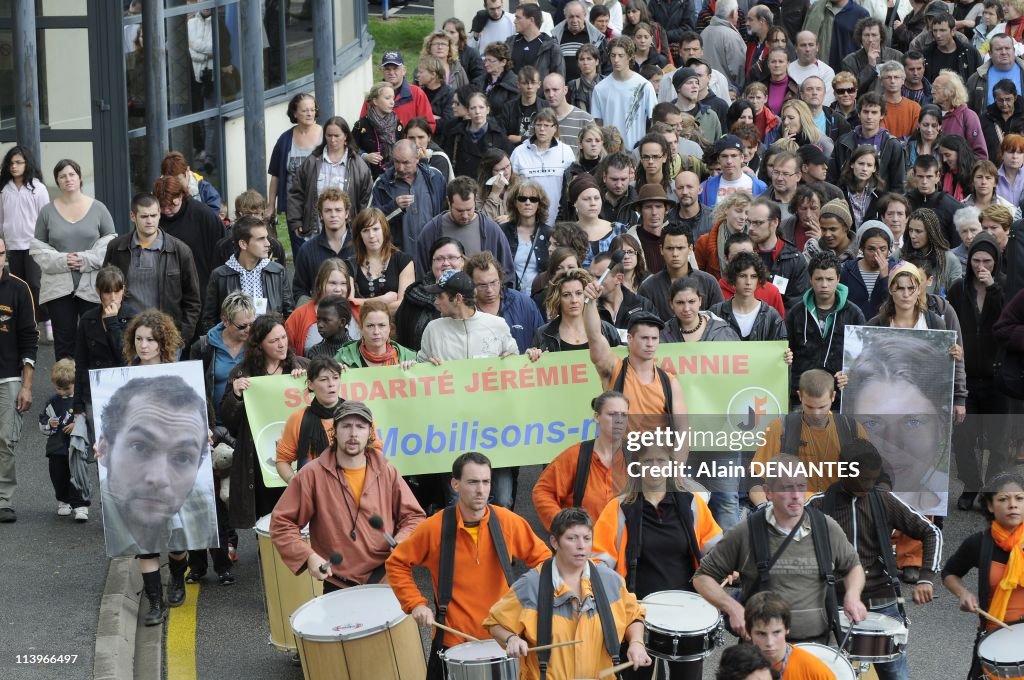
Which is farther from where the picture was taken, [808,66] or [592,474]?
[808,66]

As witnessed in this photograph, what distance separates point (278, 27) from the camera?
75.5ft

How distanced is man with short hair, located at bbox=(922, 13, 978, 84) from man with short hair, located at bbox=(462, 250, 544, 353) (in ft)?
28.1

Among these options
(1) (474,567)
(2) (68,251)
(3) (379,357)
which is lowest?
(1) (474,567)

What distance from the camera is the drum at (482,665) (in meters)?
8.44

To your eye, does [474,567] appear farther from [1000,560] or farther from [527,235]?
[527,235]

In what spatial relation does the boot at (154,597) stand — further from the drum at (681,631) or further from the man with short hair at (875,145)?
the man with short hair at (875,145)

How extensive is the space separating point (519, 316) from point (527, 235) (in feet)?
5.57

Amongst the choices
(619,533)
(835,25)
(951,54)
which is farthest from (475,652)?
(835,25)

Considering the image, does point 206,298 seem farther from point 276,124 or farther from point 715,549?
point 276,124

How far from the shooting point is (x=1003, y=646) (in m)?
8.90

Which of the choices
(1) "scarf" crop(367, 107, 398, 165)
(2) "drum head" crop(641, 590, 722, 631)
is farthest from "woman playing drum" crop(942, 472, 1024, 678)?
(1) "scarf" crop(367, 107, 398, 165)

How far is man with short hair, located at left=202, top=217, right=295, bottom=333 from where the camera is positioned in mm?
13492

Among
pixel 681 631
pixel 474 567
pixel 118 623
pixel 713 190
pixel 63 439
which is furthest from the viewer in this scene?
pixel 713 190

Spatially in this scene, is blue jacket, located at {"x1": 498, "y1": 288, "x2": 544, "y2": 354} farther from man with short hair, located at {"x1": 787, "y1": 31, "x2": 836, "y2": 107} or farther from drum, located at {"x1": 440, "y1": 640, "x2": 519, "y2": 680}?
man with short hair, located at {"x1": 787, "y1": 31, "x2": 836, "y2": 107}
